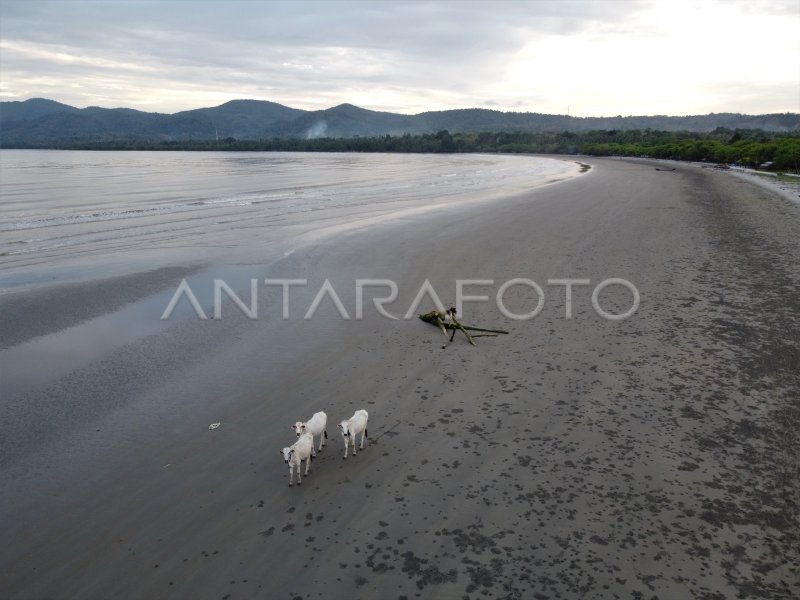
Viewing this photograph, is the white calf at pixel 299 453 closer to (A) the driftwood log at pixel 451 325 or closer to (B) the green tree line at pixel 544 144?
(A) the driftwood log at pixel 451 325

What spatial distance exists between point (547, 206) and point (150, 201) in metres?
24.4

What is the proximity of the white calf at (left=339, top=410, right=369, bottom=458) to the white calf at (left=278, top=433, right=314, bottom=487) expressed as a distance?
1.37 feet

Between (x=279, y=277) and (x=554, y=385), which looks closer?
(x=554, y=385)

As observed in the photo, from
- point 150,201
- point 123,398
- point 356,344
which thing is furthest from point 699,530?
point 150,201

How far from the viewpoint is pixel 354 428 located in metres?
6.98

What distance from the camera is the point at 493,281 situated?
15133mm

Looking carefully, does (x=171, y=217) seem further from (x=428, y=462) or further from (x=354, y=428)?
(x=428, y=462)

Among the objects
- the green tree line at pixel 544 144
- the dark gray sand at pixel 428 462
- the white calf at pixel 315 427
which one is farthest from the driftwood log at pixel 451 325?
the green tree line at pixel 544 144

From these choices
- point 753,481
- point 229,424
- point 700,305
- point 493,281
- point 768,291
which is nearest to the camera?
point 753,481

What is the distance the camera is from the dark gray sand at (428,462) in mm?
5121

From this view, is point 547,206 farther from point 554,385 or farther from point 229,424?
point 229,424

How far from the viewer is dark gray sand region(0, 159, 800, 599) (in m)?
5.12

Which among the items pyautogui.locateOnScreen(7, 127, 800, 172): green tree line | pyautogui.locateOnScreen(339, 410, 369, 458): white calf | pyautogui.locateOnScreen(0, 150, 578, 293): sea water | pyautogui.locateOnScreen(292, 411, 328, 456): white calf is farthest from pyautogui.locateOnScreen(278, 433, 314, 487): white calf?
pyautogui.locateOnScreen(7, 127, 800, 172): green tree line

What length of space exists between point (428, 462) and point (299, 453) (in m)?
1.58
